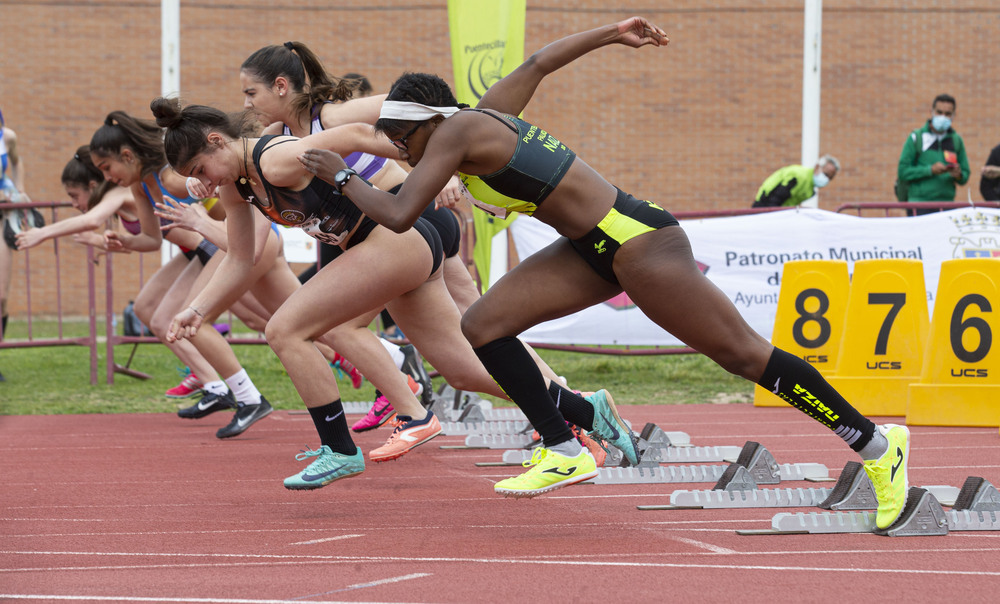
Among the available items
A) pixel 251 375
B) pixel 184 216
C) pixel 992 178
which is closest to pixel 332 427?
pixel 184 216

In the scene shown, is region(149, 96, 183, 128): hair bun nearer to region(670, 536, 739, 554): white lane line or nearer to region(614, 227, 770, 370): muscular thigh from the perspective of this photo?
region(614, 227, 770, 370): muscular thigh

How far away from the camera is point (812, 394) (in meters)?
4.15

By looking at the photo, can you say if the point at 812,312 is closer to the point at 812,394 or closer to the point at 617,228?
the point at 812,394

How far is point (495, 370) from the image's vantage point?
4414 millimetres

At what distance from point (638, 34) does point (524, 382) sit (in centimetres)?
153

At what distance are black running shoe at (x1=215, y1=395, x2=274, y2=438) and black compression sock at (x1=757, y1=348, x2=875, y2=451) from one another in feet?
13.5

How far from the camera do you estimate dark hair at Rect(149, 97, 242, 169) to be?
4785mm

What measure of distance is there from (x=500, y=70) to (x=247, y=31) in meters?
11.5

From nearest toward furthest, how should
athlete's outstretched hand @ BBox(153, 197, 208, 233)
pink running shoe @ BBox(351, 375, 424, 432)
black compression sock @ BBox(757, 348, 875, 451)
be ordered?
1. black compression sock @ BBox(757, 348, 875, 451)
2. athlete's outstretched hand @ BBox(153, 197, 208, 233)
3. pink running shoe @ BBox(351, 375, 424, 432)

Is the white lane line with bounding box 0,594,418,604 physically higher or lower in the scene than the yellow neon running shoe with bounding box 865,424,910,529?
lower

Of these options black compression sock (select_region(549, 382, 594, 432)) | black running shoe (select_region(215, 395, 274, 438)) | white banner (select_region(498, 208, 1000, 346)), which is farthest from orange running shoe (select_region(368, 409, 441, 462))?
white banner (select_region(498, 208, 1000, 346))

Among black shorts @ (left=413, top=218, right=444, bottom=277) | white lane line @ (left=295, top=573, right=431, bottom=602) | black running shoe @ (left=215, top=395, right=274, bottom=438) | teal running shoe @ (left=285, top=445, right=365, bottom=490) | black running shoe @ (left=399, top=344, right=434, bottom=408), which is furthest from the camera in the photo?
black running shoe @ (left=399, top=344, right=434, bottom=408)

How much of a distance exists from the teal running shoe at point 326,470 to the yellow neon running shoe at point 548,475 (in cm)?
87

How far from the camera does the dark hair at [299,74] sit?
5.68 m
